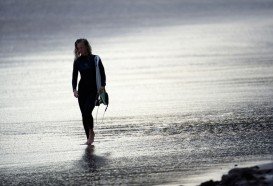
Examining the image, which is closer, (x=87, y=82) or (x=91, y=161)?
(x=91, y=161)

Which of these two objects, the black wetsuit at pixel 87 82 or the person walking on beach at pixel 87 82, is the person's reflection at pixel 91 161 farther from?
the black wetsuit at pixel 87 82

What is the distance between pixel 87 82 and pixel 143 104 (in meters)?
4.12

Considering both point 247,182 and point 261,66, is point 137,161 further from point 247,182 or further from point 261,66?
point 261,66

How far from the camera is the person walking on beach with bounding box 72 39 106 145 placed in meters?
14.2

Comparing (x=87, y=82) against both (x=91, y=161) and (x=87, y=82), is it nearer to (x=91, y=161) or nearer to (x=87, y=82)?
(x=87, y=82)

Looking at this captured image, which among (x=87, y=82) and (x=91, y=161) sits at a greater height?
(x=87, y=82)

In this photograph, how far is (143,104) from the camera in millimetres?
18453

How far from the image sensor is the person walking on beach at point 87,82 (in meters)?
14.2

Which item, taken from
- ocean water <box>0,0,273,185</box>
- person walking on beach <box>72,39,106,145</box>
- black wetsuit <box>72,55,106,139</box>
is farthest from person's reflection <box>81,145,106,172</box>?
black wetsuit <box>72,55,106,139</box>

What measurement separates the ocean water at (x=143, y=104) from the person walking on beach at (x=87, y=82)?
1.16 feet

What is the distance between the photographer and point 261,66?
2433cm

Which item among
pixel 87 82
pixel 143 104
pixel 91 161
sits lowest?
pixel 91 161

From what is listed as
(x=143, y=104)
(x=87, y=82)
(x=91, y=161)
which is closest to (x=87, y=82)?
(x=87, y=82)

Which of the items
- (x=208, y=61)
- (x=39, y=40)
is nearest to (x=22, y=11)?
(x=39, y=40)
